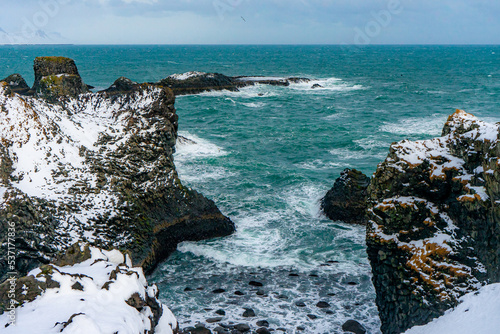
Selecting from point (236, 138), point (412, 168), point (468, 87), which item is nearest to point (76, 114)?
point (412, 168)

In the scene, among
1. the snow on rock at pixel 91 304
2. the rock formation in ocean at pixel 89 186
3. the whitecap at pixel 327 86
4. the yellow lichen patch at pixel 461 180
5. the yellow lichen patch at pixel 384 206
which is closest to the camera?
the snow on rock at pixel 91 304

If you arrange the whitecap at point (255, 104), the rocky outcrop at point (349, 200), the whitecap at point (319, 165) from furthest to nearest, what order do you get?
1. the whitecap at point (255, 104)
2. the whitecap at point (319, 165)
3. the rocky outcrop at point (349, 200)

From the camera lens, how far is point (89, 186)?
18375 millimetres

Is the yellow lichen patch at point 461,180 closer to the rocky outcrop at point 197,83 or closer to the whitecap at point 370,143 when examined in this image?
the whitecap at point 370,143

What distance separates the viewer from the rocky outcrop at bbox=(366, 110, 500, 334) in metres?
11.9

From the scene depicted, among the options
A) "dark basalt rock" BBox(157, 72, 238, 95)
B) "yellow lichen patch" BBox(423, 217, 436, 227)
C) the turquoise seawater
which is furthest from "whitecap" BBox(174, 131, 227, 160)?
"dark basalt rock" BBox(157, 72, 238, 95)

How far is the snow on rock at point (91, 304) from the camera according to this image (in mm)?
8547

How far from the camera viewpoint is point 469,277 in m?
12.0

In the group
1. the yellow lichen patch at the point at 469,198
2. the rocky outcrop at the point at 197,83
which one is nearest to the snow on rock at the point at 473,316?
the yellow lichen patch at the point at 469,198

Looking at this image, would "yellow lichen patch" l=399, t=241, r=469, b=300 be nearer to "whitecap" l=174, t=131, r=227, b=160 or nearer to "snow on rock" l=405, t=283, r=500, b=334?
"snow on rock" l=405, t=283, r=500, b=334

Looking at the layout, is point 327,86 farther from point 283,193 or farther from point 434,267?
point 434,267

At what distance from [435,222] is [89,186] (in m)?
14.0

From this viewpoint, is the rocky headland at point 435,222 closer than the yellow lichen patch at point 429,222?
Yes

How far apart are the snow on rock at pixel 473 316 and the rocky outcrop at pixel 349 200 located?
1159 centimetres
